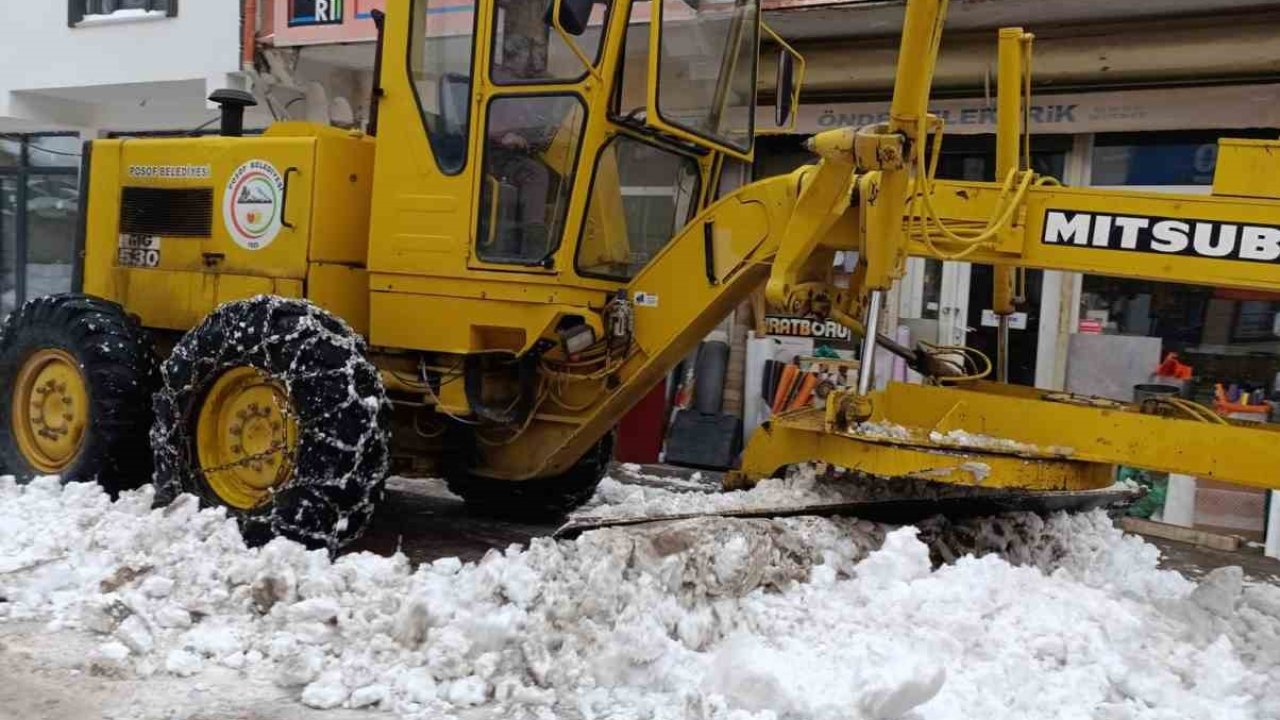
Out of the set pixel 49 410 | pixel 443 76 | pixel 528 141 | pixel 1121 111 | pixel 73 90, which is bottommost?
pixel 49 410

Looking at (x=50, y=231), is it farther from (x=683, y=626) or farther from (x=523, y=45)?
(x=683, y=626)

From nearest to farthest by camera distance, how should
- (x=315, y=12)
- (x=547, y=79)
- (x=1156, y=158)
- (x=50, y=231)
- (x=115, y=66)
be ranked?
(x=547, y=79) → (x=1156, y=158) → (x=315, y=12) → (x=115, y=66) → (x=50, y=231)

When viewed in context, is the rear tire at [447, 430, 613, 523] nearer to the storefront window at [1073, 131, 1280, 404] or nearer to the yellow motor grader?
the yellow motor grader

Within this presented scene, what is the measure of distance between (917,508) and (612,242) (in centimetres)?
186

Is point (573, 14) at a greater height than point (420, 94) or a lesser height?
greater

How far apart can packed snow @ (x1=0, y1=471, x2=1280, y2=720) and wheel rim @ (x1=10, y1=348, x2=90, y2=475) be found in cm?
110

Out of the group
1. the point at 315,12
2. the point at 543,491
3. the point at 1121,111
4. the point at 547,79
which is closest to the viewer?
the point at 547,79

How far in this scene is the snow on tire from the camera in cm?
477

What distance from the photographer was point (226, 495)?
5.18 metres

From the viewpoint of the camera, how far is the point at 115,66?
12789 mm

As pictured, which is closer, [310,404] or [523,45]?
[310,404]

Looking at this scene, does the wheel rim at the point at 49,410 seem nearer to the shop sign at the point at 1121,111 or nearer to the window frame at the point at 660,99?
the window frame at the point at 660,99

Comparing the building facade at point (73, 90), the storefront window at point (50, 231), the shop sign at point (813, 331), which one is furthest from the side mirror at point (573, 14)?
the storefront window at point (50, 231)

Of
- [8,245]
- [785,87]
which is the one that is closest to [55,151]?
[8,245]
